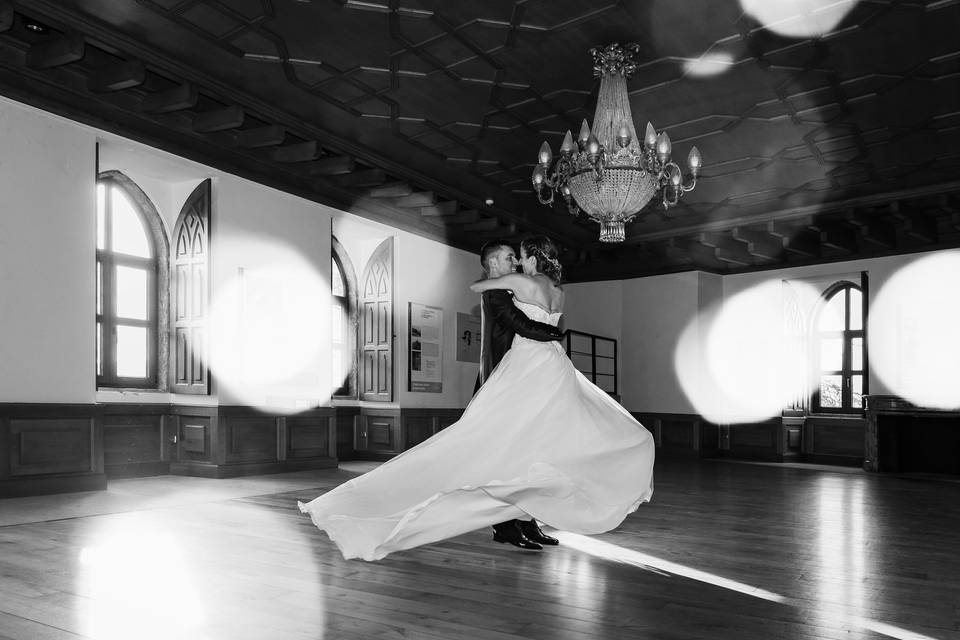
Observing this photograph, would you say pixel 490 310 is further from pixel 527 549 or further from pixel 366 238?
pixel 366 238

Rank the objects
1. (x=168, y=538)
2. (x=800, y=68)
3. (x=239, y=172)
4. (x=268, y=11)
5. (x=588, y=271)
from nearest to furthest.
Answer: (x=168, y=538) < (x=268, y=11) < (x=800, y=68) < (x=239, y=172) < (x=588, y=271)

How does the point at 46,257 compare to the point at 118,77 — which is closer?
the point at 118,77

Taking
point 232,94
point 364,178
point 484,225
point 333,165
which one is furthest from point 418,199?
point 232,94

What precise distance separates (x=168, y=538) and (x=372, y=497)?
1159mm

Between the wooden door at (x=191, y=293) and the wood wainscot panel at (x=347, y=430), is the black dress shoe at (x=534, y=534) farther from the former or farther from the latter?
the wood wainscot panel at (x=347, y=430)

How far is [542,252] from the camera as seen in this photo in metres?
3.85

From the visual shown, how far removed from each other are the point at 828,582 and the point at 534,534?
1367 millimetres

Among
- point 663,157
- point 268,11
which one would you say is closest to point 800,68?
point 663,157

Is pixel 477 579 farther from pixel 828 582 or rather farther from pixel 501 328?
pixel 828 582

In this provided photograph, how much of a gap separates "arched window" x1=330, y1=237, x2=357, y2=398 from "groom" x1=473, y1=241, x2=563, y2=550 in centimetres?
617

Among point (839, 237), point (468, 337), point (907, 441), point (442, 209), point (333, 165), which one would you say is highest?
point (333, 165)

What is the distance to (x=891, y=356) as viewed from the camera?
9.54 metres

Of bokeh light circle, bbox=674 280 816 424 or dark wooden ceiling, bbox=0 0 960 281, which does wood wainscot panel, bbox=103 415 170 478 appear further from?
bokeh light circle, bbox=674 280 816 424

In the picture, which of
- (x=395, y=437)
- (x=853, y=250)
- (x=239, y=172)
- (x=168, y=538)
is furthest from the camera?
(x=853, y=250)
